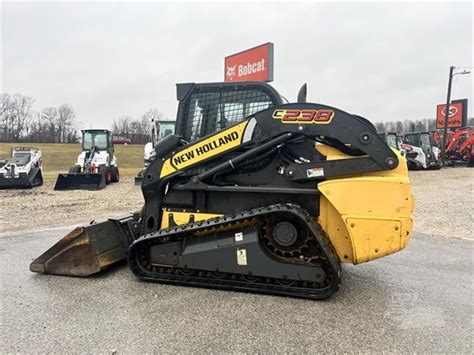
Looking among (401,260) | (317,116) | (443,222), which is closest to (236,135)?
(317,116)

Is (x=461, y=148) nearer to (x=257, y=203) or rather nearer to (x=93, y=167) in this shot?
(x=93, y=167)

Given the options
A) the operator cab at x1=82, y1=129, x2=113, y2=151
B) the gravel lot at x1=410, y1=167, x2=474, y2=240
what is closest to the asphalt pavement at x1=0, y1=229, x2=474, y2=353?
the gravel lot at x1=410, y1=167, x2=474, y2=240

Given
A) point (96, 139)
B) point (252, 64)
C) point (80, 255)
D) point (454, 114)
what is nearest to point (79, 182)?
point (96, 139)

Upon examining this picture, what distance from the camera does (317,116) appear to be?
3.68 metres

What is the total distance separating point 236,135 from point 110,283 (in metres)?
2.08

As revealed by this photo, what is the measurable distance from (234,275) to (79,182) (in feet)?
39.1

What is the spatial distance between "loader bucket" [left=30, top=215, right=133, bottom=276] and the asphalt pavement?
110mm

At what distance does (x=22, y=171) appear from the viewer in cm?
1407

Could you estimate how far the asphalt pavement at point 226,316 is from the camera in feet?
9.04

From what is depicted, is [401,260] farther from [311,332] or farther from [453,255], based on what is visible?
[311,332]

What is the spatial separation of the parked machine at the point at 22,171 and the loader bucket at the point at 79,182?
1.38m

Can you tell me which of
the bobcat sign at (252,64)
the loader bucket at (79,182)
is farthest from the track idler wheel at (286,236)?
the bobcat sign at (252,64)

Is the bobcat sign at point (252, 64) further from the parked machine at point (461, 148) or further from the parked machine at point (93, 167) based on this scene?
the parked machine at point (461, 148)

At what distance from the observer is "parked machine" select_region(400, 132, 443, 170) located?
23.5m
